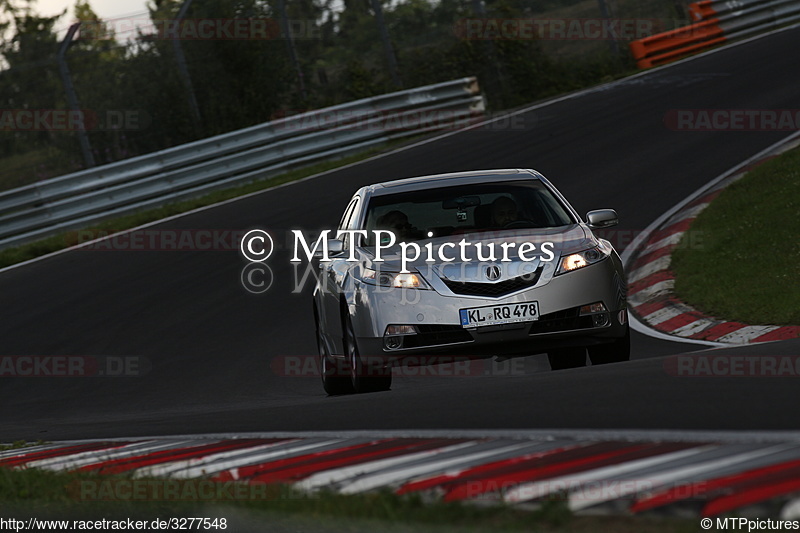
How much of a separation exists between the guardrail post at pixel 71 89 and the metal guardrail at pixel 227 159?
150cm

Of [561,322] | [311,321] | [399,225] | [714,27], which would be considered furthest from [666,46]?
[561,322]

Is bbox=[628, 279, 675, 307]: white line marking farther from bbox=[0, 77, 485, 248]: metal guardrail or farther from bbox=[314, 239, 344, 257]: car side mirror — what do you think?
bbox=[0, 77, 485, 248]: metal guardrail

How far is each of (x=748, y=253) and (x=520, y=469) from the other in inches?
311

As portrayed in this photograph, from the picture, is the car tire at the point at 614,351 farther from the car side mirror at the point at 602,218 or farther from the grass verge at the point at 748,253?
the grass verge at the point at 748,253

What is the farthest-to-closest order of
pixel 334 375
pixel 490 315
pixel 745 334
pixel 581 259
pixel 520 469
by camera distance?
pixel 745 334 → pixel 334 375 → pixel 581 259 → pixel 490 315 → pixel 520 469

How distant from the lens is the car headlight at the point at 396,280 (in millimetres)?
8028

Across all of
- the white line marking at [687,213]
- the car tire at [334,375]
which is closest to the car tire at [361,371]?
the car tire at [334,375]

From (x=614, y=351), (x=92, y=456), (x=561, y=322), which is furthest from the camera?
(x=614, y=351)

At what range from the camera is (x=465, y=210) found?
9227 mm

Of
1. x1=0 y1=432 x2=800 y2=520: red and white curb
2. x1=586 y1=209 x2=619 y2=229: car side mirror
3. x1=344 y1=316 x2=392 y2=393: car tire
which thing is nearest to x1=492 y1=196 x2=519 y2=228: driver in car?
x1=586 y1=209 x2=619 y2=229: car side mirror

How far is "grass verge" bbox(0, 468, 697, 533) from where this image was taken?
366 centimetres

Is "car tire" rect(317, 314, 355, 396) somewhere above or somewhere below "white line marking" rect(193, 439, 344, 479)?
below

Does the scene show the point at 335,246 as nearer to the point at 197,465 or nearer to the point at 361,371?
the point at 361,371

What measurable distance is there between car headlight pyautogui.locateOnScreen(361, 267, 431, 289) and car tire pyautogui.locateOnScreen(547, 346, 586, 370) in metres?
1.81
